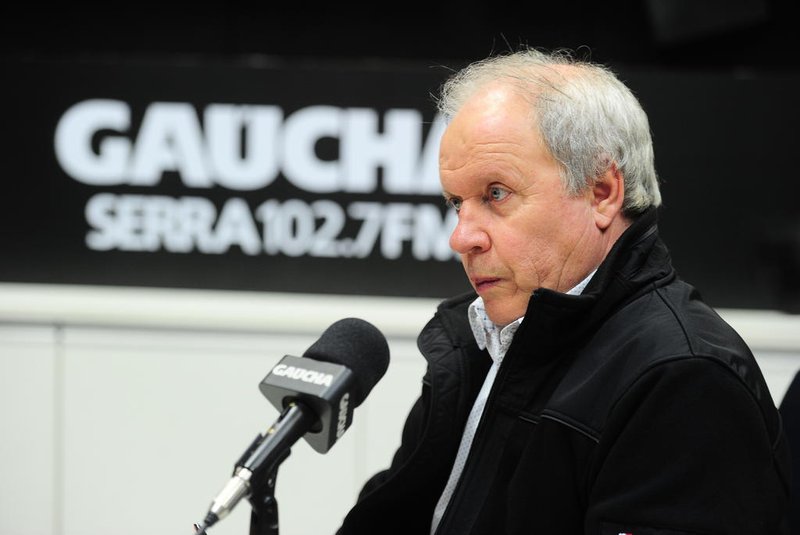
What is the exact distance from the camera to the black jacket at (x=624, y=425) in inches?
45.8

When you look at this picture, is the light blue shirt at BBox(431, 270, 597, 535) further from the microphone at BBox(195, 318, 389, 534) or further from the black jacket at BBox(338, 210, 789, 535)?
the microphone at BBox(195, 318, 389, 534)

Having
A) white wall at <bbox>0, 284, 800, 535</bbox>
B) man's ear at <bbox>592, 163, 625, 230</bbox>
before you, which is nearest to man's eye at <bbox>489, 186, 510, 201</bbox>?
man's ear at <bbox>592, 163, 625, 230</bbox>

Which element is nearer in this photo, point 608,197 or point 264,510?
point 264,510

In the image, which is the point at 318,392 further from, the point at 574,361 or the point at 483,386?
the point at 483,386

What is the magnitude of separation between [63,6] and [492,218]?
259cm

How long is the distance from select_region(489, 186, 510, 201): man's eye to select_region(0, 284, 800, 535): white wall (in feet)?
5.62

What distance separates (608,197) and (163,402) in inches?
86.0

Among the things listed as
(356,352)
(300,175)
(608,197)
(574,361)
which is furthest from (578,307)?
(300,175)

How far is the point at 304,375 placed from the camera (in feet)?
3.81

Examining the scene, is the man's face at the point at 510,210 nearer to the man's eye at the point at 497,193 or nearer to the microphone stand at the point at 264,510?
the man's eye at the point at 497,193

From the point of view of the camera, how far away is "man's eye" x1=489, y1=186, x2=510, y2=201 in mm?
1421

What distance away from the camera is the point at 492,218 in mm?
1443

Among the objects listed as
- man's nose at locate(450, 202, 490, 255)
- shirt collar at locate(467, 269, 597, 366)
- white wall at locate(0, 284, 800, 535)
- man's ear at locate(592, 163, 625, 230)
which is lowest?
white wall at locate(0, 284, 800, 535)

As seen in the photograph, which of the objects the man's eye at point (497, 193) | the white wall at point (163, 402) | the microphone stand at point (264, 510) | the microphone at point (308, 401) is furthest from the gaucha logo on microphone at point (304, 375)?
the white wall at point (163, 402)
